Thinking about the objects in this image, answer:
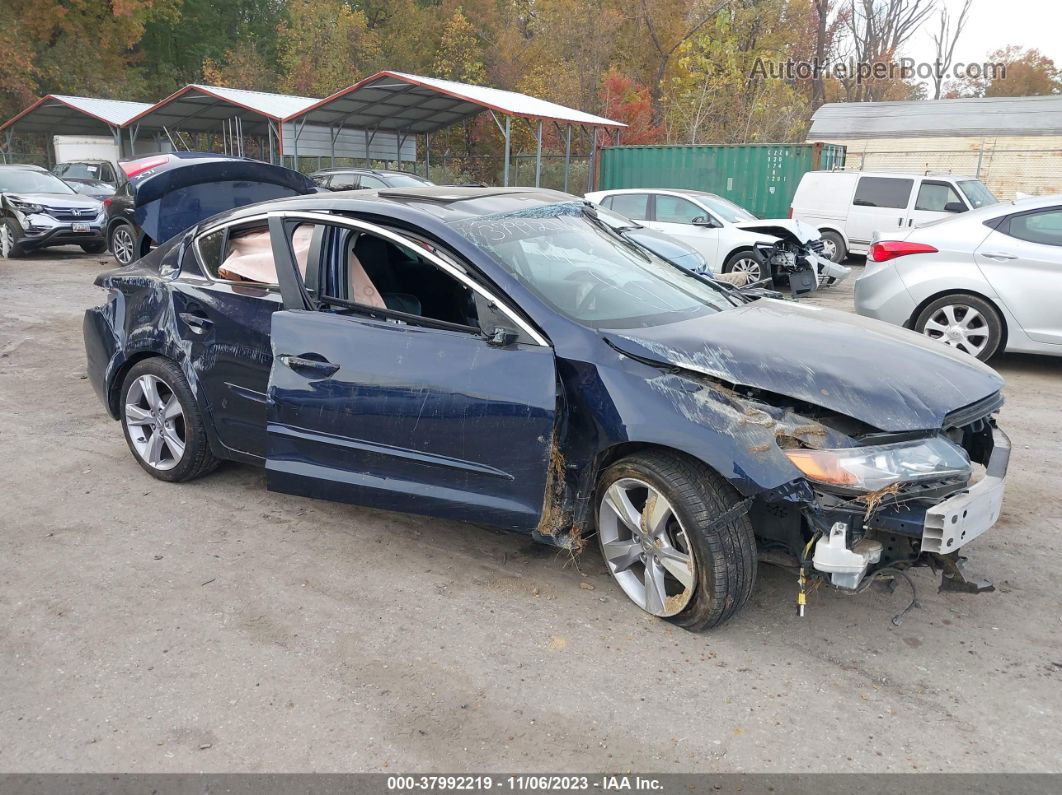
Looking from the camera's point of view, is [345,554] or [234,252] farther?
[234,252]

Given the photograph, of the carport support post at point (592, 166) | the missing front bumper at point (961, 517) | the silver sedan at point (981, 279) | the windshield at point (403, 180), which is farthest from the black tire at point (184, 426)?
the carport support post at point (592, 166)

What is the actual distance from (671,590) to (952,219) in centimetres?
552

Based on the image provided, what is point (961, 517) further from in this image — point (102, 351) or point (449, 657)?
point (102, 351)

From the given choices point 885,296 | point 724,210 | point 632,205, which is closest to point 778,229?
point 724,210

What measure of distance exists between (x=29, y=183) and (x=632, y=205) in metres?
11.1

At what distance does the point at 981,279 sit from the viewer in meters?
6.98

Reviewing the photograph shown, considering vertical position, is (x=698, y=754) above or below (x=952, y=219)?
below

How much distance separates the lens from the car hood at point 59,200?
14.8m

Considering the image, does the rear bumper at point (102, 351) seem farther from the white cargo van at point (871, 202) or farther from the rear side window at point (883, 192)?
the rear side window at point (883, 192)

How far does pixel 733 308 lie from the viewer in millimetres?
4020

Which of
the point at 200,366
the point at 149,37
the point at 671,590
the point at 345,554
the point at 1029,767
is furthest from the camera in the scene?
the point at 149,37

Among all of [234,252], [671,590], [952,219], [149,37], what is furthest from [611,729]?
[149,37]

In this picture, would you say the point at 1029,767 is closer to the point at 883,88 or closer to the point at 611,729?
the point at 611,729

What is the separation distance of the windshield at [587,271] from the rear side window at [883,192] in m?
11.7
